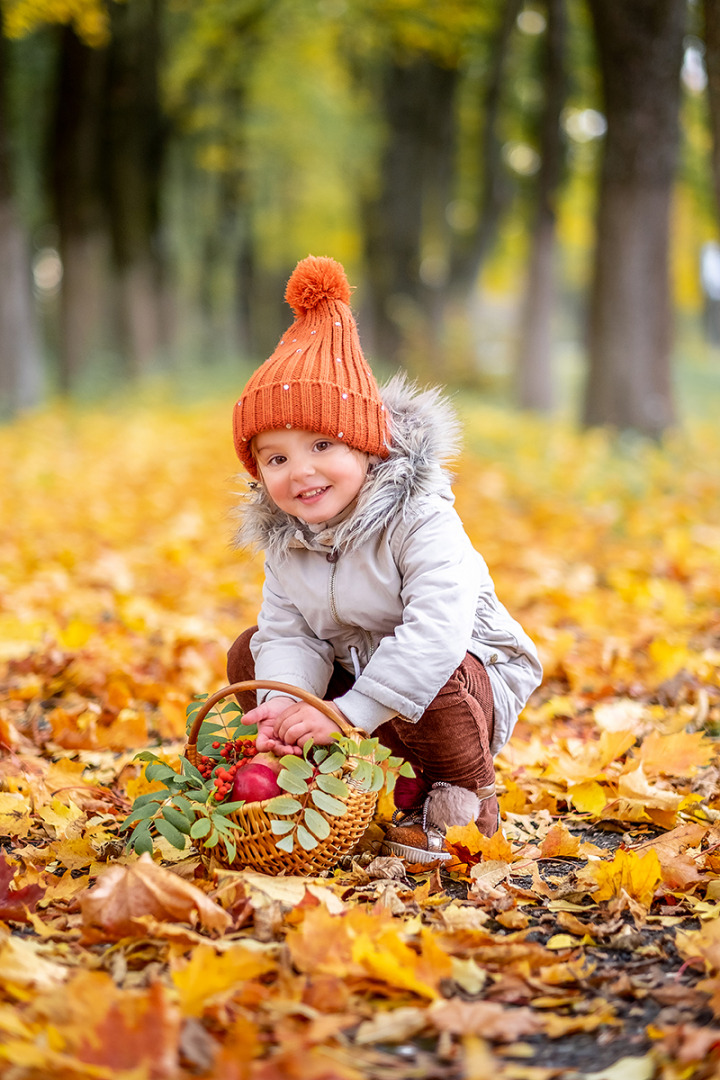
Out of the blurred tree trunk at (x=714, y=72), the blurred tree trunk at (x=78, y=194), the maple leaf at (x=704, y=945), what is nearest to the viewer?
the maple leaf at (x=704, y=945)

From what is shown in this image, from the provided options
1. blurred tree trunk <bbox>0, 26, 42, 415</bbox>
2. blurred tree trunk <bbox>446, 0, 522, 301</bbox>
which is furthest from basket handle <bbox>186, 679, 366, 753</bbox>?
blurred tree trunk <bbox>446, 0, 522, 301</bbox>

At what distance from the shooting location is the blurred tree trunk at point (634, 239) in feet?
31.1

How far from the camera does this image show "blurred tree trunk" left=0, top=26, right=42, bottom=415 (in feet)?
40.9

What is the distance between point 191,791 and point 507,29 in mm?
15170

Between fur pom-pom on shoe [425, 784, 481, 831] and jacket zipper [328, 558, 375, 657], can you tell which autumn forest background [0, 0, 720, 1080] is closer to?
fur pom-pom on shoe [425, 784, 481, 831]

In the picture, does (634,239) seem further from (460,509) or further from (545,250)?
(545,250)

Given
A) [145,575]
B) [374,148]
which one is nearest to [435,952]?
[145,575]

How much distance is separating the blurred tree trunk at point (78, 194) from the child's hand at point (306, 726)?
553 inches

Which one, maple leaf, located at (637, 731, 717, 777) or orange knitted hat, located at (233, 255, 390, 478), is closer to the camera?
orange knitted hat, located at (233, 255, 390, 478)

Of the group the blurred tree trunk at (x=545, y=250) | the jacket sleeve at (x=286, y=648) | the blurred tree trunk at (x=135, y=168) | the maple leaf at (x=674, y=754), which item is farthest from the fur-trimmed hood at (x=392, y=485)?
the blurred tree trunk at (x=135, y=168)

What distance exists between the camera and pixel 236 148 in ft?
63.3

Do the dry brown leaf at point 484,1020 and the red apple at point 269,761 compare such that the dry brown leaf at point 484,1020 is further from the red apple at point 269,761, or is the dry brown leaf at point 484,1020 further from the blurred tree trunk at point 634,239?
the blurred tree trunk at point 634,239

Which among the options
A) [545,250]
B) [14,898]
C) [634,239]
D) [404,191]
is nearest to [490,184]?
[404,191]

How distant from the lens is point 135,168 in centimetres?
1723
